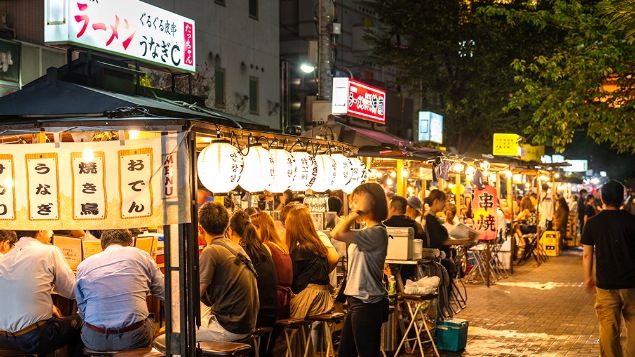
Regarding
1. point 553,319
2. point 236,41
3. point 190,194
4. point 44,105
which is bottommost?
point 553,319

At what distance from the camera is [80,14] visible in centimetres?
884

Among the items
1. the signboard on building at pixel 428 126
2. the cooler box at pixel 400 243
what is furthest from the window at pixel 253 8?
the cooler box at pixel 400 243

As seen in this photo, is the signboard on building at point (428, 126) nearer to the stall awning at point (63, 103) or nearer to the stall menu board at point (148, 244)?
the stall menu board at point (148, 244)

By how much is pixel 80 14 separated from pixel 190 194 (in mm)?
3403

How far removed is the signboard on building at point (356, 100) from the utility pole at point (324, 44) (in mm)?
575

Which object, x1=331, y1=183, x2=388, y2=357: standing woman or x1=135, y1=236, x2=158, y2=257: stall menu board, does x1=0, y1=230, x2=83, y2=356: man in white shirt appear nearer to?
x1=135, y1=236, x2=158, y2=257: stall menu board

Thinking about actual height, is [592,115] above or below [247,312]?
above

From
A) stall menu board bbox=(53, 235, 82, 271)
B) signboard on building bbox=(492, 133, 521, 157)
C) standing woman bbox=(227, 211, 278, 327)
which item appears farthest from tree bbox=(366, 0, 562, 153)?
stall menu board bbox=(53, 235, 82, 271)

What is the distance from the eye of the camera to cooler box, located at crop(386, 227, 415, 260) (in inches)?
434

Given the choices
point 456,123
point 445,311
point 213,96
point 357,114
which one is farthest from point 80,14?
point 456,123

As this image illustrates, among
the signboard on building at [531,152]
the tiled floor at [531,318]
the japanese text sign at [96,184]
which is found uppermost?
the signboard on building at [531,152]

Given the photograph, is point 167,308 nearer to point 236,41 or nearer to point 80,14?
point 80,14

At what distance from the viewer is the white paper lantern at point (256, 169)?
8.22 metres

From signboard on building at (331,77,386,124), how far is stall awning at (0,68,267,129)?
8987mm
